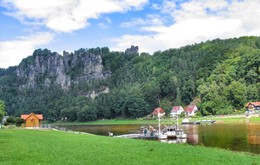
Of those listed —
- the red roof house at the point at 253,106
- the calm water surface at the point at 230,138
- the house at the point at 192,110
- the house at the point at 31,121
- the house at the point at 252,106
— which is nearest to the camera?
the calm water surface at the point at 230,138

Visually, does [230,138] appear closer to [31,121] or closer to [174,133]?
[174,133]

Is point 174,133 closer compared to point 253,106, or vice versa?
point 174,133

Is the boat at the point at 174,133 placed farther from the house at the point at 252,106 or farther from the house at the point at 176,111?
the house at the point at 176,111

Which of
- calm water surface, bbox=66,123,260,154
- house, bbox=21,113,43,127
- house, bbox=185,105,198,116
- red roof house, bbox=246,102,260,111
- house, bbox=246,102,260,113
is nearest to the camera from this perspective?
calm water surface, bbox=66,123,260,154

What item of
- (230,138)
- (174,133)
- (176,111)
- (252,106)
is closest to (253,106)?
(252,106)

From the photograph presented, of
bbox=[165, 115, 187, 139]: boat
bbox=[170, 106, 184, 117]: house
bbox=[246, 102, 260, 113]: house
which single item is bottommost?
bbox=[165, 115, 187, 139]: boat

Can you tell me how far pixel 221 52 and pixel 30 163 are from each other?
177 metres

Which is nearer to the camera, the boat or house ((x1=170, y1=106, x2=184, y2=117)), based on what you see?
the boat

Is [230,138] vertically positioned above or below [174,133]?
above

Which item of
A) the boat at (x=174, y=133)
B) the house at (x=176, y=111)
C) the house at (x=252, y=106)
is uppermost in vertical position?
the house at (x=252, y=106)

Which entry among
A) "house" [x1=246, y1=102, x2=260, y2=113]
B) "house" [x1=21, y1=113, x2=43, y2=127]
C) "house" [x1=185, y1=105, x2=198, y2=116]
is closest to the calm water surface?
"house" [x1=21, y1=113, x2=43, y2=127]

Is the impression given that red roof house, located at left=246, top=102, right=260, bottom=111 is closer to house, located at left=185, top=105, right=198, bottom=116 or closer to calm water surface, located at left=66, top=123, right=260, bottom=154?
house, located at left=185, top=105, right=198, bottom=116

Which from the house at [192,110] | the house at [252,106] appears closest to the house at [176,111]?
the house at [192,110]

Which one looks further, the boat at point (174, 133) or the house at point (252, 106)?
the house at point (252, 106)
